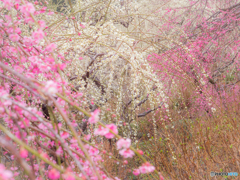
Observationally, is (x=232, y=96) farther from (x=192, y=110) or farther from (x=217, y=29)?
(x=217, y=29)

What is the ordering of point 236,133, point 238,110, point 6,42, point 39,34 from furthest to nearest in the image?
point 238,110
point 236,133
point 6,42
point 39,34

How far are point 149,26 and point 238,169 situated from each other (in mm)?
5405

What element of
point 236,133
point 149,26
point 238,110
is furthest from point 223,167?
point 149,26

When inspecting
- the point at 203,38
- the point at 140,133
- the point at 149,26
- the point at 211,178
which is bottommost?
the point at 211,178

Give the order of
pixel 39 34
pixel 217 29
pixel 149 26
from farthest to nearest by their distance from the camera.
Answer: pixel 149 26 < pixel 217 29 < pixel 39 34

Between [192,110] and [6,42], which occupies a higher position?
[192,110]

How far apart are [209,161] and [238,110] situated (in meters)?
1.85

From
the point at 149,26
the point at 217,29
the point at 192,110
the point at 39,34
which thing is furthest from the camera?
the point at 149,26

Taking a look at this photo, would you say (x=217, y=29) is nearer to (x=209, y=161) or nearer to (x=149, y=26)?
(x=209, y=161)

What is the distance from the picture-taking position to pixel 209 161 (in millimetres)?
1859

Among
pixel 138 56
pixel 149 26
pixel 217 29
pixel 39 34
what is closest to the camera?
pixel 39 34

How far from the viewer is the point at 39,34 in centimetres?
64

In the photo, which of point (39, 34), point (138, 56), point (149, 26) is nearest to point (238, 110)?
point (138, 56)

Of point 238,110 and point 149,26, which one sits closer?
point 238,110
